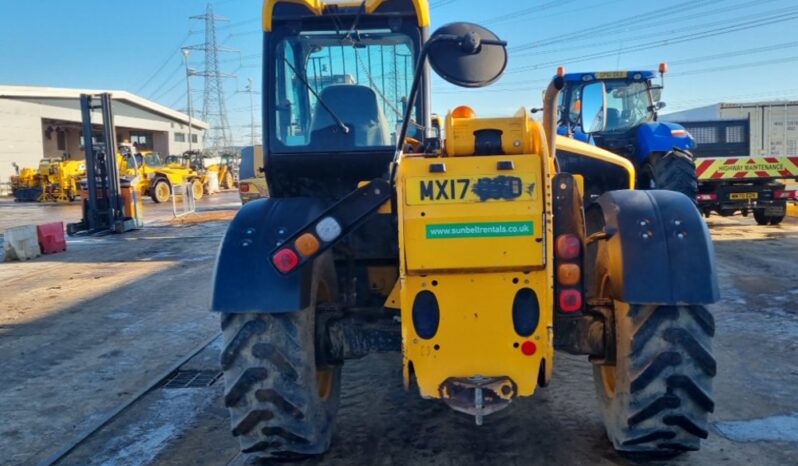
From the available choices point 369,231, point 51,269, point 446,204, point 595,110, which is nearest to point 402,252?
point 446,204

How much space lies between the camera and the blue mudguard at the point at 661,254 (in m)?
3.33

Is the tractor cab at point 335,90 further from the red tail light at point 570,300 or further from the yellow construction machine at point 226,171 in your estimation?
the yellow construction machine at point 226,171

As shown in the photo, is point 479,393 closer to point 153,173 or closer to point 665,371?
point 665,371

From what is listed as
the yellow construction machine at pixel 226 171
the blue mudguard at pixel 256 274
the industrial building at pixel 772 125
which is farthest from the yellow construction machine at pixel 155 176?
the blue mudguard at pixel 256 274

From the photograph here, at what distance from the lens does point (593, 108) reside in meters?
11.5

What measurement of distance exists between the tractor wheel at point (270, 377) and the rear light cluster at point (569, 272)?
1345mm

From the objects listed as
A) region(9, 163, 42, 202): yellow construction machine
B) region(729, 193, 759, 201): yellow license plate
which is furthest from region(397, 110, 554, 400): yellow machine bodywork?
region(9, 163, 42, 202): yellow construction machine

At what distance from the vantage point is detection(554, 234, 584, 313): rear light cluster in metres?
3.30

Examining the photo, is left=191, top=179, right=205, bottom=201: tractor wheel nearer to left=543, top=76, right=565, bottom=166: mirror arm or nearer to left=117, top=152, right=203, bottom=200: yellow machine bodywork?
left=117, top=152, right=203, bottom=200: yellow machine bodywork

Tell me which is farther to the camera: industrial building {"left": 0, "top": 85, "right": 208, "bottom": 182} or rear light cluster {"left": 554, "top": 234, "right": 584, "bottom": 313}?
industrial building {"left": 0, "top": 85, "right": 208, "bottom": 182}

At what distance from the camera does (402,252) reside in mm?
3240

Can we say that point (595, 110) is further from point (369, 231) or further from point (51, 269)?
point (51, 269)

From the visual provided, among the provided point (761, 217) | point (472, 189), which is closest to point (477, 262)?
point (472, 189)

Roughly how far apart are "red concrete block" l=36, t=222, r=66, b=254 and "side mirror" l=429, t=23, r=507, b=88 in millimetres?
13925
